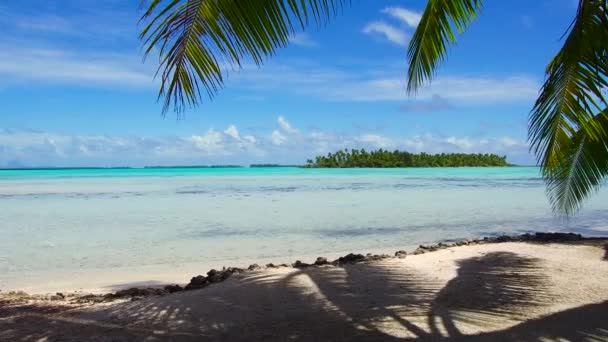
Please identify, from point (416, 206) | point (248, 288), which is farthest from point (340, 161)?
point (248, 288)

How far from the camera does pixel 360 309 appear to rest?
3.48m

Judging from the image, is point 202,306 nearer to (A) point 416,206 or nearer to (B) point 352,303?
(B) point 352,303

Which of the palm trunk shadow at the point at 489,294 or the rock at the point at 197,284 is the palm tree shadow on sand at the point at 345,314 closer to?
the palm trunk shadow at the point at 489,294

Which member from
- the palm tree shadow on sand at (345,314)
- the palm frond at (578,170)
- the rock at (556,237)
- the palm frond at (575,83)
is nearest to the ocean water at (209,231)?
the rock at (556,237)

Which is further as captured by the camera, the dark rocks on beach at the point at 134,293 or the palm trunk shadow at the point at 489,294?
the dark rocks on beach at the point at 134,293

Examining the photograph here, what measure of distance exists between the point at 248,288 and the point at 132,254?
4.40 m

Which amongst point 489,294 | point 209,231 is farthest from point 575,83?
point 209,231

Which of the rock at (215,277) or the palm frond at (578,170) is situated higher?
the palm frond at (578,170)

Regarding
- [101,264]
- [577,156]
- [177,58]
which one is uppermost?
[177,58]

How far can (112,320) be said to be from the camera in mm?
3402

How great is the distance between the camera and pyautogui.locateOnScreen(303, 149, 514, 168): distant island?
84938 millimetres

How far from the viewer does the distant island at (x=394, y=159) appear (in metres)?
84.9

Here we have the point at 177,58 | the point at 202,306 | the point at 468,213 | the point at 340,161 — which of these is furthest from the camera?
the point at 340,161

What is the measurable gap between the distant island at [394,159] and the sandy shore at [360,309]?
79431 millimetres
